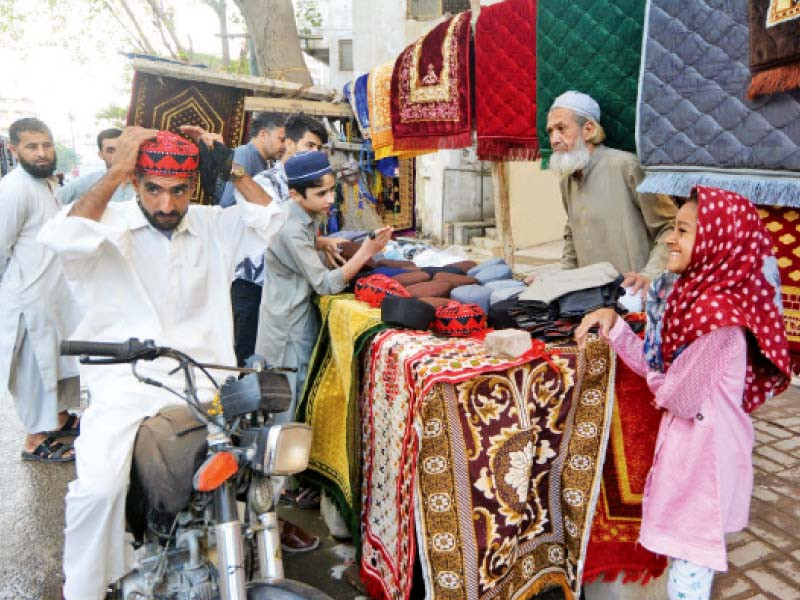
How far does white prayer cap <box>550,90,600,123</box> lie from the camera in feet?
10.6

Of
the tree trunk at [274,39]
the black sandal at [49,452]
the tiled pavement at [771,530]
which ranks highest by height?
the tree trunk at [274,39]

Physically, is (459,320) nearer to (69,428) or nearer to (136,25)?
(69,428)

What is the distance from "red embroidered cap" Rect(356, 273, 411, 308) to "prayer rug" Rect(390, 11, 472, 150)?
5.16ft

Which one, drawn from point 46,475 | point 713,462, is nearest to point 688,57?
point 713,462

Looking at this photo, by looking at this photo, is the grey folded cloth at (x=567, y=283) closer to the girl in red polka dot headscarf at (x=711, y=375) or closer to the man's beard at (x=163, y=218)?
the girl in red polka dot headscarf at (x=711, y=375)

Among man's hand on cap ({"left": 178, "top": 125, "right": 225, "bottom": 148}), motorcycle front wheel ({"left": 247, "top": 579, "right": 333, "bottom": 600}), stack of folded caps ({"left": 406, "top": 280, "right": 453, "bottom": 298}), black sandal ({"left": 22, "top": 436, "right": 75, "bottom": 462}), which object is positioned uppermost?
man's hand on cap ({"left": 178, "top": 125, "right": 225, "bottom": 148})

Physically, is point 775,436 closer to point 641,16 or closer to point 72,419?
point 641,16

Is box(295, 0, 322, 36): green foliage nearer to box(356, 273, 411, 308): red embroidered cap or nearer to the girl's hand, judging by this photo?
box(356, 273, 411, 308): red embroidered cap

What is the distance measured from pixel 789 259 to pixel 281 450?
6.59 feet

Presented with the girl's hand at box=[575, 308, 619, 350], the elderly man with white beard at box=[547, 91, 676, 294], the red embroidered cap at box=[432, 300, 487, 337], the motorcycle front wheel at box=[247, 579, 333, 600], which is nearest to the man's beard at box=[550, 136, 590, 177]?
the elderly man with white beard at box=[547, 91, 676, 294]

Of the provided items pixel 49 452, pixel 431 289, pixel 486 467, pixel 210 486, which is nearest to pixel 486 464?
pixel 486 467

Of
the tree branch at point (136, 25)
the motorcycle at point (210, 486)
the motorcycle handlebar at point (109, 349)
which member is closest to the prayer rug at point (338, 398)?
the motorcycle at point (210, 486)

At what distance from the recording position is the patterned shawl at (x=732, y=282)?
1974 mm

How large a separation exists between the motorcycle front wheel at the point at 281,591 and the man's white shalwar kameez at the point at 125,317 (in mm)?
554
